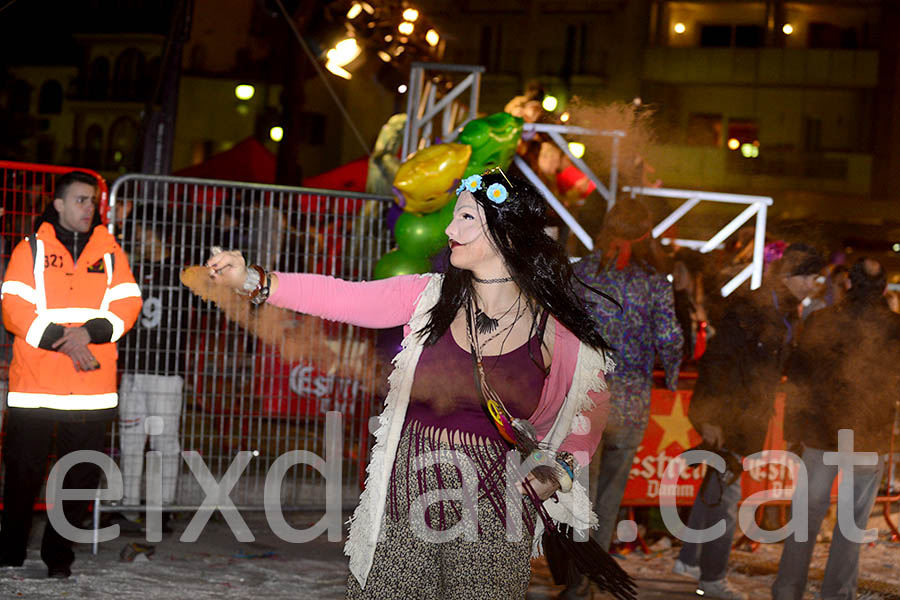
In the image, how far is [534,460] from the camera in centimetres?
305

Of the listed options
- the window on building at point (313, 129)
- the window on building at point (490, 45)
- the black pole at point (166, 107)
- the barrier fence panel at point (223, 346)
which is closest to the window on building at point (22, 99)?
the window on building at point (313, 129)

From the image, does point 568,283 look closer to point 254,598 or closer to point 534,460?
point 534,460

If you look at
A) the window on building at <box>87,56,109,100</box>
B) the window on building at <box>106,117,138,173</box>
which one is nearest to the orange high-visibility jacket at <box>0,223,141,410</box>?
the window on building at <box>106,117,138,173</box>

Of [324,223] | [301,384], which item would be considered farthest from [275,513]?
[324,223]

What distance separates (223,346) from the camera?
650cm

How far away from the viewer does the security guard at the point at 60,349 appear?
5188mm

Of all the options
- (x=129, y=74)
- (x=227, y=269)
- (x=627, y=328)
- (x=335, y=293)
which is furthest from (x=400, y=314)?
(x=129, y=74)

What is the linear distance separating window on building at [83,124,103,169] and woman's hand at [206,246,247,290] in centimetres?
4626

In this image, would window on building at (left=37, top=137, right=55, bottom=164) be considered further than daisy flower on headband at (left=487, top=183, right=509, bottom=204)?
Yes

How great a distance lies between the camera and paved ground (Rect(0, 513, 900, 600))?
520 cm

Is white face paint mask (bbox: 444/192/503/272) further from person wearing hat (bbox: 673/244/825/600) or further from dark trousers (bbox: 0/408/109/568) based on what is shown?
dark trousers (bbox: 0/408/109/568)

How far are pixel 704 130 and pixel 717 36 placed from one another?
12.2 feet

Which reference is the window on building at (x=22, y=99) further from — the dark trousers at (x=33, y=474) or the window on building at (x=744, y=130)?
the dark trousers at (x=33, y=474)

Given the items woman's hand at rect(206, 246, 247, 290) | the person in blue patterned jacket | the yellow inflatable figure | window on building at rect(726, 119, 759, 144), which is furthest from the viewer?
window on building at rect(726, 119, 759, 144)
